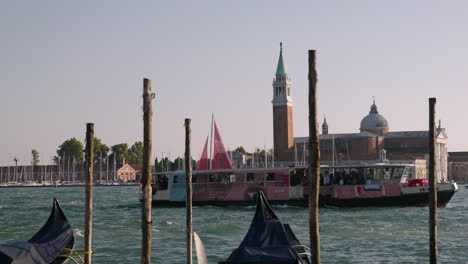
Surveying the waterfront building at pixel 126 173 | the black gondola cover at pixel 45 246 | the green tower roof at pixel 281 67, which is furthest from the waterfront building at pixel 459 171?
the black gondola cover at pixel 45 246

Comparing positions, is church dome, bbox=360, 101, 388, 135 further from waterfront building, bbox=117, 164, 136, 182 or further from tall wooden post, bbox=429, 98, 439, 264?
tall wooden post, bbox=429, 98, 439, 264

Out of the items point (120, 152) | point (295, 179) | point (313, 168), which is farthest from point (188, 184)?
point (120, 152)

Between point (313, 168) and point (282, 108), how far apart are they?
73020 mm

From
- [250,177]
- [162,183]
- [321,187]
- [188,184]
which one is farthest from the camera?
[162,183]

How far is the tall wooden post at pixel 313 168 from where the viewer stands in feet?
34.8

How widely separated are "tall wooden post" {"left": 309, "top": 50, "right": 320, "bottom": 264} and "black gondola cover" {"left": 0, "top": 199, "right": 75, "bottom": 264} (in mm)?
4925

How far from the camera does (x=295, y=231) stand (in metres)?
24.8

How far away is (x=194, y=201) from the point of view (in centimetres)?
3875

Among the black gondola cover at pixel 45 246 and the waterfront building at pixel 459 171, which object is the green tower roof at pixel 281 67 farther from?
the black gondola cover at pixel 45 246

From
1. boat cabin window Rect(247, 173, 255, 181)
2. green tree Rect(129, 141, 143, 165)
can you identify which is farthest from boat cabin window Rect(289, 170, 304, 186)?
green tree Rect(129, 141, 143, 165)

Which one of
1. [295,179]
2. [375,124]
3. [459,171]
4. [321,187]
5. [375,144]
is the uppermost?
[375,124]

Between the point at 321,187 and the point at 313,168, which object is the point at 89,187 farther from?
the point at 321,187

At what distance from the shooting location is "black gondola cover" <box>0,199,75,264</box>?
38.8 ft

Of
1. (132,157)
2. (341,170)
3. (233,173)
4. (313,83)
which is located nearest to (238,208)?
(233,173)
